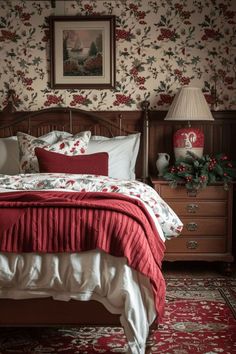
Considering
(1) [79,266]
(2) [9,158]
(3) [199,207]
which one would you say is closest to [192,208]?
(3) [199,207]

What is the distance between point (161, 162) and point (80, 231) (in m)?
1.95

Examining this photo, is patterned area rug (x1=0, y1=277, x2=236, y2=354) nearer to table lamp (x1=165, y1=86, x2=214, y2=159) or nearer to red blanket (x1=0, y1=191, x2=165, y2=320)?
red blanket (x1=0, y1=191, x2=165, y2=320)

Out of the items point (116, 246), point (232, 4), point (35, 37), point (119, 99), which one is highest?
point (232, 4)

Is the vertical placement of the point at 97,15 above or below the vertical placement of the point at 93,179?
above

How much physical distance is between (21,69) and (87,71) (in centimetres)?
57

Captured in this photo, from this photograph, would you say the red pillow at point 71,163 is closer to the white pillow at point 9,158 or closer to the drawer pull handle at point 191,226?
the white pillow at point 9,158

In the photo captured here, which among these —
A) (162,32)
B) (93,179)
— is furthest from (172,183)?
(162,32)

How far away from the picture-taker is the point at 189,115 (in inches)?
153

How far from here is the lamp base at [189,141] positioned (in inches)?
158

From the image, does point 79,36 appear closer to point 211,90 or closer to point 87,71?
point 87,71

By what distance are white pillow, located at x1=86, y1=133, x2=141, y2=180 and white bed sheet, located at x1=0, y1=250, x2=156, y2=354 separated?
1756mm

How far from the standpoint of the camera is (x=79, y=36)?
427 cm

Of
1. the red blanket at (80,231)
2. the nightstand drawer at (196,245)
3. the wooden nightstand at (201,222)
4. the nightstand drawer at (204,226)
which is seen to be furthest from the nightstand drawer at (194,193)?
the red blanket at (80,231)

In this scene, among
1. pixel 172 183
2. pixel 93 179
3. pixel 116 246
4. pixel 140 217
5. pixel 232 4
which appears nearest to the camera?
pixel 116 246
